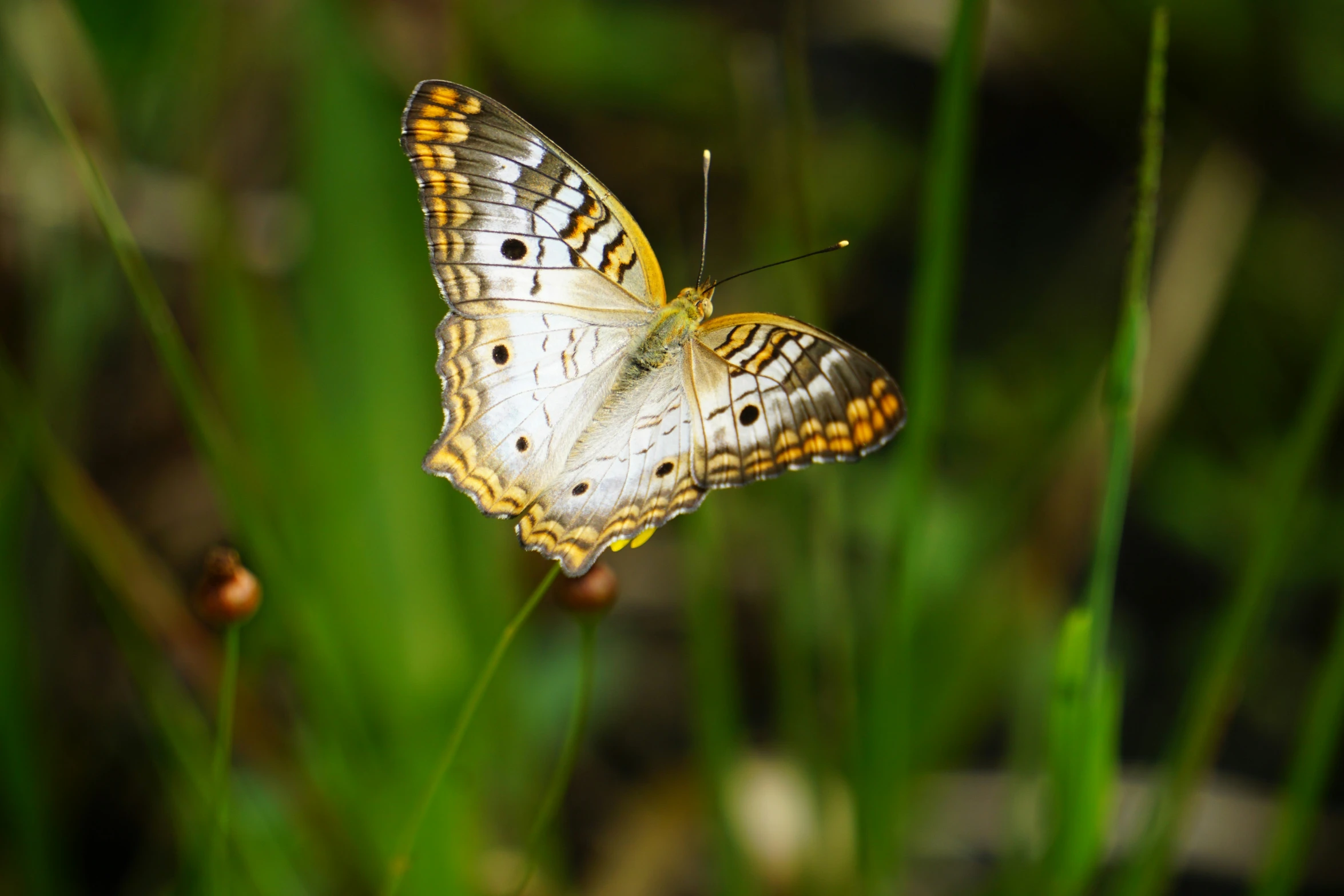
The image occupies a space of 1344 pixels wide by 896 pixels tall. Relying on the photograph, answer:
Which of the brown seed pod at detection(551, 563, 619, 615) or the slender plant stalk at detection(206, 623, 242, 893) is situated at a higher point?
the brown seed pod at detection(551, 563, 619, 615)

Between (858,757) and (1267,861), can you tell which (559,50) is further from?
(1267,861)

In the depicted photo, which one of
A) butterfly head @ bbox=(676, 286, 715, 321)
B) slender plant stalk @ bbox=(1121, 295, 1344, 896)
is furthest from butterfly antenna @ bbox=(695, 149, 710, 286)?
slender plant stalk @ bbox=(1121, 295, 1344, 896)

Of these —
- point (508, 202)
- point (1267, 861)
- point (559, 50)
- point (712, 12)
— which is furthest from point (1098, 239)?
point (508, 202)

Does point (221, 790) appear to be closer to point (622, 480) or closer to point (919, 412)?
point (622, 480)

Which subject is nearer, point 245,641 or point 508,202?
point 508,202

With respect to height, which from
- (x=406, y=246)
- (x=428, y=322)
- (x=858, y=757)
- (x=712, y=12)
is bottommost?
(x=858, y=757)

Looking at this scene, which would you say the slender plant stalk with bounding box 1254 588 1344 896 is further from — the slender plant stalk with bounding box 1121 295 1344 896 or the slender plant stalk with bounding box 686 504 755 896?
the slender plant stalk with bounding box 686 504 755 896

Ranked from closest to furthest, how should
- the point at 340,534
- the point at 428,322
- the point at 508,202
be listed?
the point at 508,202 < the point at 340,534 < the point at 428,322
